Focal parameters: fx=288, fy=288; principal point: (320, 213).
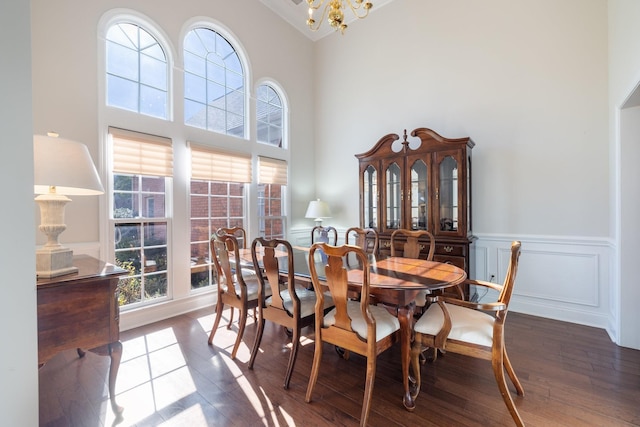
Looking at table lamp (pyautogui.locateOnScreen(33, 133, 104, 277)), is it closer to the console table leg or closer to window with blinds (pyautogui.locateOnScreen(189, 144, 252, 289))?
the console table leg

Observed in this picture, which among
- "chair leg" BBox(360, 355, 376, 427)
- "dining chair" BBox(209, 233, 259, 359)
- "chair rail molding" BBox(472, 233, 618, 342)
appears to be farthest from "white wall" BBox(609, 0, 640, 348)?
"dining chair" BBox(209, 233, 259, 359)

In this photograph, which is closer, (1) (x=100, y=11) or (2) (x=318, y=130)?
(1) (x=100, y=11)

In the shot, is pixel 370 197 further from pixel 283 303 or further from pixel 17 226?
pixel 17 226

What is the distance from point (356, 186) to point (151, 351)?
3.44 meters

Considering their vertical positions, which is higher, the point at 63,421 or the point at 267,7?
the point at 267,7

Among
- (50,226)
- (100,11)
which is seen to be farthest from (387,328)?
(100,11)

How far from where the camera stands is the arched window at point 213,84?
3.61 m

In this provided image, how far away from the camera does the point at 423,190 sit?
143 inches

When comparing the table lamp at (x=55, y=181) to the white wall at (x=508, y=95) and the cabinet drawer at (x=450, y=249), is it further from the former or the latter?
the white wall at (x=508, y=95)

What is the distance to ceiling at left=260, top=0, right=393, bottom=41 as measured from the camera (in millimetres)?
4402

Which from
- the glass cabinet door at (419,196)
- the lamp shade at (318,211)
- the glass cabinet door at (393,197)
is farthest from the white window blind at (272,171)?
the glass cabinet door at (419,196)

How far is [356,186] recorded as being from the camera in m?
4.72

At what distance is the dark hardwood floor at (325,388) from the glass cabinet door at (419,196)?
5.01 feet

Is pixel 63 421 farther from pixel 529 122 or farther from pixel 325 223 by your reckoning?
pixel 529 122
